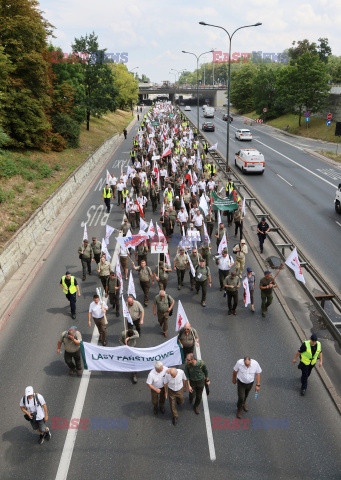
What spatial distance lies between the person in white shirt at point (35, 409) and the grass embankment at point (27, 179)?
32.3 feet

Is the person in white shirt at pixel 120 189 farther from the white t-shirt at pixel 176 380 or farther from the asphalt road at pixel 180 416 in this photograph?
the white t-shirt at pixel 176 380

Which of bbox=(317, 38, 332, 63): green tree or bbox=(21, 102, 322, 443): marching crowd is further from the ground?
bbox=(317, 38, 332, 63): green tree

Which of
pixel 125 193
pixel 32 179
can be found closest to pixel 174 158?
pixel 125 193

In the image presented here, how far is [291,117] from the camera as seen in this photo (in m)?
68.2

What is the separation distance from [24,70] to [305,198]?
2268cm

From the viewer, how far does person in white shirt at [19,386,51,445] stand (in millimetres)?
7219

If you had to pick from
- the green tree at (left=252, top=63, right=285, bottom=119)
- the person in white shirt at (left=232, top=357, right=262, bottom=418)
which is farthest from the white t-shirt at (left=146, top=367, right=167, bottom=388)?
the green tree at (left=252, top=63, right=285, bottom=119)

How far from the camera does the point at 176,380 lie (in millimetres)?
7543

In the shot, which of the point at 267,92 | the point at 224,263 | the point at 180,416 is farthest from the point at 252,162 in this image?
the point at 267,92

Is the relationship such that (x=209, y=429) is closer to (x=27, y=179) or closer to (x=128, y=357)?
(x=128, y=357)

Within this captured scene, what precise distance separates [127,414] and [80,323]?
4017mm

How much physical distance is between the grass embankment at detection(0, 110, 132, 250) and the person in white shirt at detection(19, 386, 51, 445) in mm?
9842

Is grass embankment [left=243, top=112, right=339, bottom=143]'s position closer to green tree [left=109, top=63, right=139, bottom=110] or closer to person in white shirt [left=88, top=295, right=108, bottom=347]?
green tree [left=109, top=63, right=139, bottom=110]

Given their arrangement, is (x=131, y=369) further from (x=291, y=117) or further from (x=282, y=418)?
(x=291, y=117)
